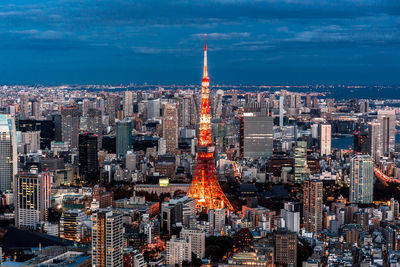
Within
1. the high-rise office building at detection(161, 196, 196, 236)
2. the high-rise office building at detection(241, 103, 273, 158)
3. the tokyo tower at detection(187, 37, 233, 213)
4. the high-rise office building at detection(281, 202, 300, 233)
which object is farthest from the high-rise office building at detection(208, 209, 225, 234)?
the high-rise office building at detection(241, 103, 273, 158)

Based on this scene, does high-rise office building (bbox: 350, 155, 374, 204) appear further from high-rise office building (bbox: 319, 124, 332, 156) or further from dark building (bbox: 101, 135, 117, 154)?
dark building (bbox: 101, 135, 117, 154)

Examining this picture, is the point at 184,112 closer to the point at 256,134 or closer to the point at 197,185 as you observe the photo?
the point at 256,134

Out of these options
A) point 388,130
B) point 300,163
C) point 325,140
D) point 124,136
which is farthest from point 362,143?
point 124,136

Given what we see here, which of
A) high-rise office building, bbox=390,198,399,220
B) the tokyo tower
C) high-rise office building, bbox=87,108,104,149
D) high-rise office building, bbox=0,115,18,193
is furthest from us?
high-rise office building, bbox=87,108,104,149

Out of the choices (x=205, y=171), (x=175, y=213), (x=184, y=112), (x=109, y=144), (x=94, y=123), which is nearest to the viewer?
(x=175, y=213)

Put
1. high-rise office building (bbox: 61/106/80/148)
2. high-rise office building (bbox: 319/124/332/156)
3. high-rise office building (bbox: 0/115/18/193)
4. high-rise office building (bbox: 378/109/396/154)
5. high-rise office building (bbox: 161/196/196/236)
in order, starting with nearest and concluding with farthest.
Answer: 1. high-rise office building (bbox: 161/196/196/236)
2. high-rise office building (bbox: 0/115/18/193)
3. high-rise office building (bbox: 378/109/396/154)
4. high-rise office building (bbox: 319/124/332/156)
5. high-rise office building (bbox: 61/106/80/148)
